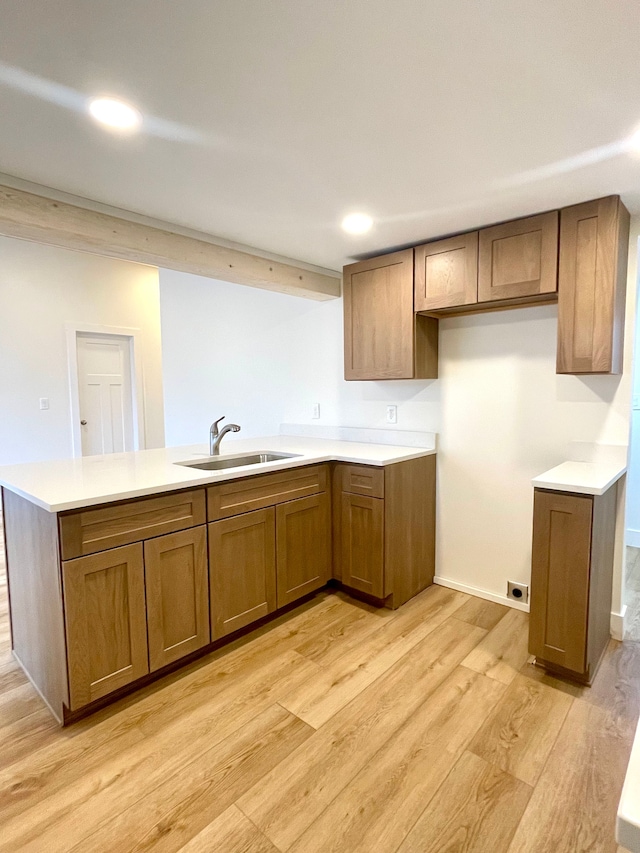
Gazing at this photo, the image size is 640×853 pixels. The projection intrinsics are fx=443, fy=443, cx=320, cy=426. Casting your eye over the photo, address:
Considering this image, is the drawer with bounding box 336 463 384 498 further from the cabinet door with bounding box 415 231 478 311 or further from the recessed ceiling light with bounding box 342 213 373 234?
the recessed ceiling light with bounding box 342 213 373 234

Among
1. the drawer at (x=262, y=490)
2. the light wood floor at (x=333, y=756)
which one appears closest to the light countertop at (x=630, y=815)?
the light wood floor at (x=333, y=756)

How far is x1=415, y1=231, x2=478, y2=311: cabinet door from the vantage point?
7.71 feet

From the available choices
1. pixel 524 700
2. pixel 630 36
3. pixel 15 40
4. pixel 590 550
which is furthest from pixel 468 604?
pixel 15 40

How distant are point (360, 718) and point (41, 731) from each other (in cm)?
123

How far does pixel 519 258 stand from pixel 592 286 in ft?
1.20

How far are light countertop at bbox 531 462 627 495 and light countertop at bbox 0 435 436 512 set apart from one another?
0.80m

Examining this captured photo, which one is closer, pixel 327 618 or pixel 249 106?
pixel 249 106

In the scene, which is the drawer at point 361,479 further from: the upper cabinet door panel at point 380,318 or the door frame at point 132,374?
the door frame at point 132,374

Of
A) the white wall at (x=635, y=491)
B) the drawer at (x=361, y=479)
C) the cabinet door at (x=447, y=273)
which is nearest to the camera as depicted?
the cabinet door at (x=447, y=273)

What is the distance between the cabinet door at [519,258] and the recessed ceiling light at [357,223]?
0.60 metres

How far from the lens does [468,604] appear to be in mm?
2682

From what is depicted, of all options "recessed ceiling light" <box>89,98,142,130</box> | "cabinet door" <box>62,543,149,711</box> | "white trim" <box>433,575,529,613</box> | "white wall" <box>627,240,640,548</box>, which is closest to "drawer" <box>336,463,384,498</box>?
Result: "white trim" <box>433,575,529,613</box>

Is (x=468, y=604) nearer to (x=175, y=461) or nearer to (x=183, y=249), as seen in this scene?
(x=175, y=461)

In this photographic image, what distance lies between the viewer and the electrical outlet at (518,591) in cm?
259
